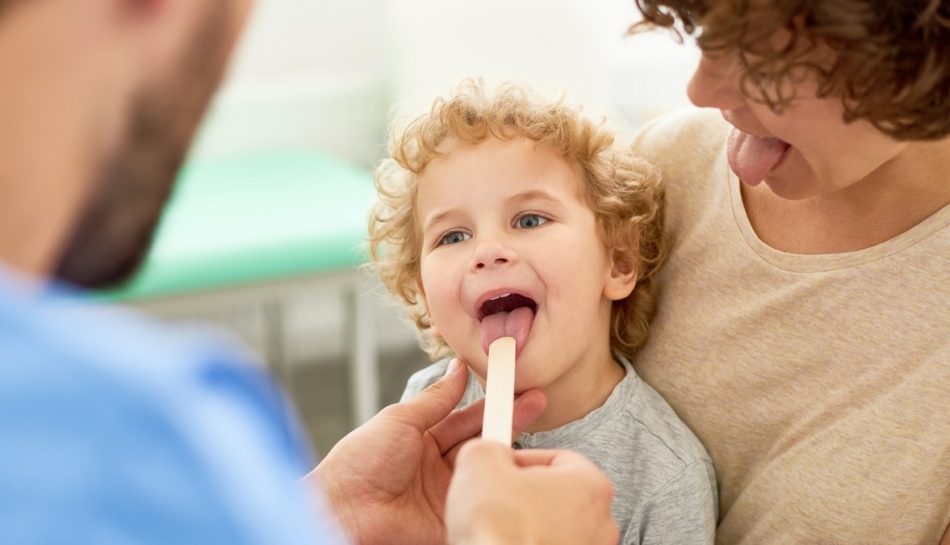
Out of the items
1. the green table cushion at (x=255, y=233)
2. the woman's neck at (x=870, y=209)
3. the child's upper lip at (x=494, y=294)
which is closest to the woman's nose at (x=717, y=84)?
the woman's neck at (x=870, y=209)

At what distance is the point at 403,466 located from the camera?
1.01 meters

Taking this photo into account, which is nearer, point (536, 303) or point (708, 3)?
point (708, 3)

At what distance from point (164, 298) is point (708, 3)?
1662 millimetres

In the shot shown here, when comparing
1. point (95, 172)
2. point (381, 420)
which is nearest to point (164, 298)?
point (381, 420)

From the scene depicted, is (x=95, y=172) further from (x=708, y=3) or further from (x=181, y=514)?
(x=708, y=3)

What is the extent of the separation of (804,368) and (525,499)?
1.53 feet

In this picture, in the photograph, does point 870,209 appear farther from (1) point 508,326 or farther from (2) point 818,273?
(1) point 508,326

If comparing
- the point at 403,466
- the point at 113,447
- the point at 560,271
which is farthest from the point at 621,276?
the point at 113,447

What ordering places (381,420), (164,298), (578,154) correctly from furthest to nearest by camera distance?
(164,298) → (578,154) → (381,420)

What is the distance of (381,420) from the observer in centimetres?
103

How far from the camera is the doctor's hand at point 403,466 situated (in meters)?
0.98

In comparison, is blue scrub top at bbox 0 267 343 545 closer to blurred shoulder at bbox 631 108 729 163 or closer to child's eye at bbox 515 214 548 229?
child's eye at bbox 515 214 548 229

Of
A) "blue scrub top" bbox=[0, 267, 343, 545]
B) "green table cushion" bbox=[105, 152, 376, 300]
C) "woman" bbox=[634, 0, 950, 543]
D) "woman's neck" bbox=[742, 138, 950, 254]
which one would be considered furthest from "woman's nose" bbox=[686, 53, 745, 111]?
"green table cushion" bbox=[105, 152, 376, 300]

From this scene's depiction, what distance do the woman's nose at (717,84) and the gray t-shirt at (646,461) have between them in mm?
379
